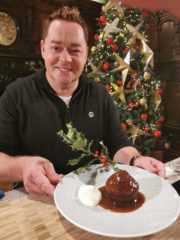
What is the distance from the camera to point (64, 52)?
4.59ft

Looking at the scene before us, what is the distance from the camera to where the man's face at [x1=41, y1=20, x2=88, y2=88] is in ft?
4.41

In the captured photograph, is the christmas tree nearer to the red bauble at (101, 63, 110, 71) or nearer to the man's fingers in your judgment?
the red bauble at (101, 63, 110, 71)

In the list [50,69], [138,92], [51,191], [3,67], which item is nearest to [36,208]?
[51,191]

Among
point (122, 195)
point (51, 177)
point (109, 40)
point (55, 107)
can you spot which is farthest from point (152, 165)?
point (109, 40)

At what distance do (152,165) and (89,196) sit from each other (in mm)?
403

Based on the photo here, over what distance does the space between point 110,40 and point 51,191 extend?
2.74 m

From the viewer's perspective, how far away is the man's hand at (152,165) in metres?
1.01

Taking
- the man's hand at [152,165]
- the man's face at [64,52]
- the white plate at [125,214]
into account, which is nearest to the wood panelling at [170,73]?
the man's face at [64,52]

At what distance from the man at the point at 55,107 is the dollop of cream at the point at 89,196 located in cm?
46

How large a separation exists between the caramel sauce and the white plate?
0.02m

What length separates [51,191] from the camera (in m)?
0.82

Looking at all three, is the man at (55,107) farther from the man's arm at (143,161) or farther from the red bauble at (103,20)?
the red bauble at (103,20)

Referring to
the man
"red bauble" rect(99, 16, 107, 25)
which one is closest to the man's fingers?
the man

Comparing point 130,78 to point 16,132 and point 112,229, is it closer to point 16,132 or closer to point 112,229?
point 16,132
